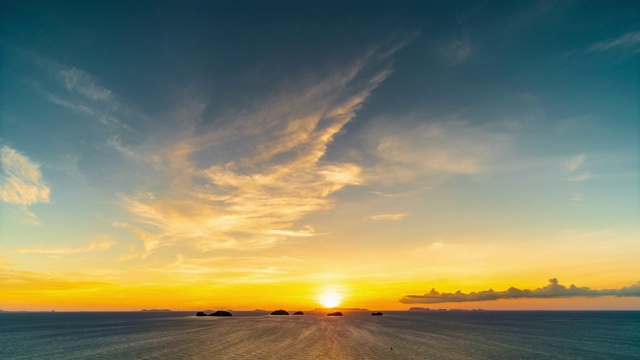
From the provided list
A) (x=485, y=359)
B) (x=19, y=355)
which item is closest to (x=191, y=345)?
(x=19, y=355)

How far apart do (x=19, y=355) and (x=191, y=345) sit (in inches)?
1745

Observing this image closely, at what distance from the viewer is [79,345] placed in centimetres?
11506

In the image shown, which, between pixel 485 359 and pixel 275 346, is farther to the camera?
pixel 275 346

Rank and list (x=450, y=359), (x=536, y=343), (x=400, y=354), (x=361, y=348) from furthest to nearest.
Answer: (x=536, y=343)
(x=361, y=348)
(x=400, y=354)
(x=450, y=359)

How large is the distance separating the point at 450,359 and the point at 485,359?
9.16 metres

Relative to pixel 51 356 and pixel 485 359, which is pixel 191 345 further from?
pixel 485 359

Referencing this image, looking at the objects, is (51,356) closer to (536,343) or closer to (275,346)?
(275,346)

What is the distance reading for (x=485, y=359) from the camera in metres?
91.0

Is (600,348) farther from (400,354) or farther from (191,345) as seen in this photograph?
(191,345)

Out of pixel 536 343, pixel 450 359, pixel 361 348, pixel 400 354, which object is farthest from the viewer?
pixel 536 343

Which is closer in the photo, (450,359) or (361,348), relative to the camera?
(450,359)

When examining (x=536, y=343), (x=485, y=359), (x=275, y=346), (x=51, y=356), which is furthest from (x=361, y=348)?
(x=51, y=356)

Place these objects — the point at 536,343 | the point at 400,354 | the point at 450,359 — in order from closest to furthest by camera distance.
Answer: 1. the point at 450,359
2. the point at 400,354
3. the point at 536,343

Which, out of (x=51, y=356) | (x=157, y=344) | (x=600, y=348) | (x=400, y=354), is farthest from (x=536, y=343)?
(x=51, y=356)
